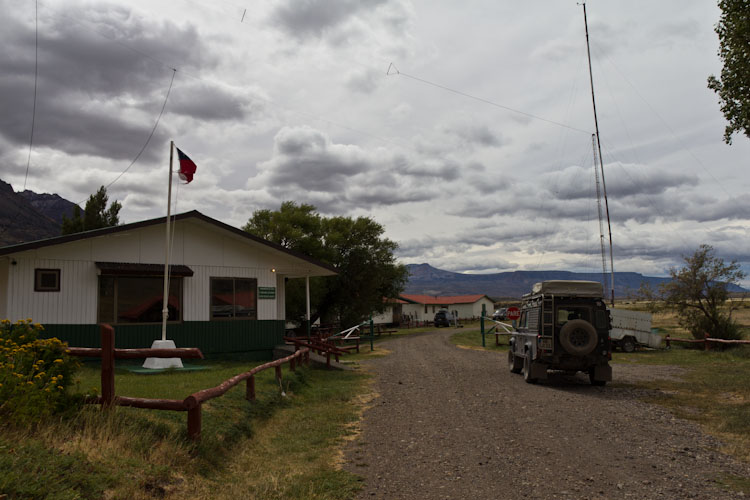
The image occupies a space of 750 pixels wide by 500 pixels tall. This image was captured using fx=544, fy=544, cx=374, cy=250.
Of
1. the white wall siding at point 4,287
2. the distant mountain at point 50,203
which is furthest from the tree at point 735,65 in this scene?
the distant mountain at point 50,203

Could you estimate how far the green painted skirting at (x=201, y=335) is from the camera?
15227mm

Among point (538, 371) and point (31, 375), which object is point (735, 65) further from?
point (31, 375)

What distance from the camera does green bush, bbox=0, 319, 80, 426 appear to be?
558cm

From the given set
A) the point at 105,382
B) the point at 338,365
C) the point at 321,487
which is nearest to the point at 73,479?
the point at 105,382

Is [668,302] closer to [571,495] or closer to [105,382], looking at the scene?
[571,495]

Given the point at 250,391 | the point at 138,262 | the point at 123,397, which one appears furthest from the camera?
the point at 138,262

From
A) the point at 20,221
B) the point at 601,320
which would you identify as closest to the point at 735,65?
the point at 601,320

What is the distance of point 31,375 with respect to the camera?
5930 mm

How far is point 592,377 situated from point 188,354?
1154cm

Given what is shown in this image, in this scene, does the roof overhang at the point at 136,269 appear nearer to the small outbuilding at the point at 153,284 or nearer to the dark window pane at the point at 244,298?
the small outbuilding at the point at 153,284

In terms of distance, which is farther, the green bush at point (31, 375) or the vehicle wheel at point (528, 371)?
the vehicle wheel at point (528, 371)

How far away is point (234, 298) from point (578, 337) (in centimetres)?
1076

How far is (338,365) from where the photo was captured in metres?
19.5

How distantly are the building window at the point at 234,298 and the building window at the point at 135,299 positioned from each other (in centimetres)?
117
